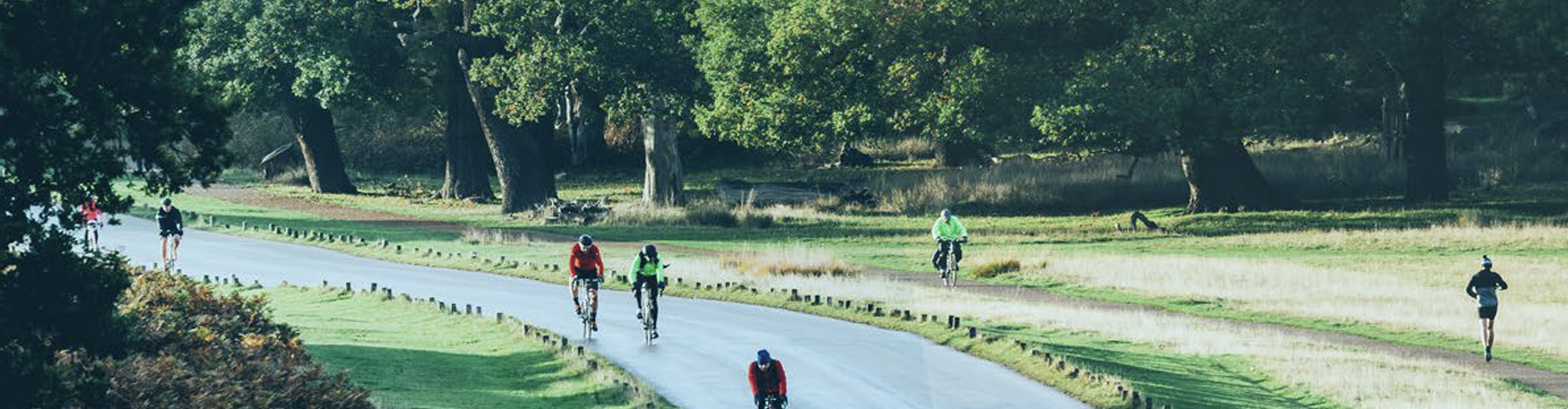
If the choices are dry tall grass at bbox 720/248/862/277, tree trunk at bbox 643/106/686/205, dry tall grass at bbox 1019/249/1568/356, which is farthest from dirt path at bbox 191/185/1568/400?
tree trunk at bbox 643/106/686/205

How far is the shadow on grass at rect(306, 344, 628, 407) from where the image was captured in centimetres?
2558

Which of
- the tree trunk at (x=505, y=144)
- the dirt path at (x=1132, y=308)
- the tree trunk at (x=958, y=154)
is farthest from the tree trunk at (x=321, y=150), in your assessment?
the tree trunk at (x=958, y=154)

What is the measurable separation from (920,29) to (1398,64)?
14.7 metres

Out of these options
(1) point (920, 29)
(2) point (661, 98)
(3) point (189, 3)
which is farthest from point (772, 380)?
(2) point (661, 98)

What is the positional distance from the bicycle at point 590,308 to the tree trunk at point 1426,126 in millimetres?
36353

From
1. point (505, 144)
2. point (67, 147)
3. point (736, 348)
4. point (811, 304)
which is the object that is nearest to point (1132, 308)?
point (811, 304)

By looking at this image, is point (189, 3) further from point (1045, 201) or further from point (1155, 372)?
point (1045, 201)

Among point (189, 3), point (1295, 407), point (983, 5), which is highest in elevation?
point (983, 5)

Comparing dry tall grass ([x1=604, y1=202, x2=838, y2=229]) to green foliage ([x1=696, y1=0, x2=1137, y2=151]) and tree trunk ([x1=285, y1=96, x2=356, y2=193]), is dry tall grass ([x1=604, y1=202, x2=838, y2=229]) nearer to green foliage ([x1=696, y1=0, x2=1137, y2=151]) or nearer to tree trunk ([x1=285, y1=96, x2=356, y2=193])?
green foliage ([x1=696, y1=0, x2=1137, y2=151])

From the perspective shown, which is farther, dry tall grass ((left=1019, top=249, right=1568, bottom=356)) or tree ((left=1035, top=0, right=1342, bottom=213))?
tree ((left=1035, top=0, right=1342, bottom=213))

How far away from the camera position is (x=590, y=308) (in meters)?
32.1

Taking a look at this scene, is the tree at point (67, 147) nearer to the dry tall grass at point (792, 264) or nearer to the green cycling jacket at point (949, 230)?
the green cycling jacket at point (949, 230)

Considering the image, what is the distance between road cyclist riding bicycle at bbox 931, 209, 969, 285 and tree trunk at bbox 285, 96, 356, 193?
4117 cm

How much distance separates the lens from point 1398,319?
119ft
